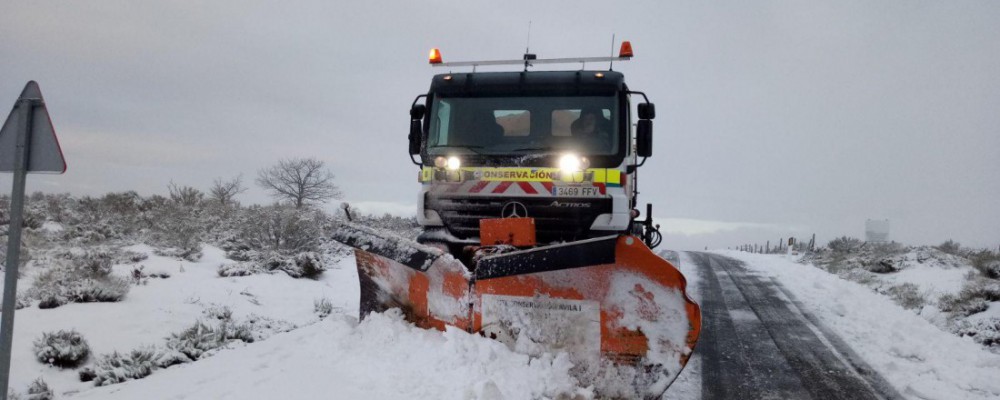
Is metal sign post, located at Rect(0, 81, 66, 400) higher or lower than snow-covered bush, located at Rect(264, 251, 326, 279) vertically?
higher

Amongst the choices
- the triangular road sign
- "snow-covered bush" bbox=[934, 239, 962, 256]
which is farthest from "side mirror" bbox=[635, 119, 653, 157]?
"snow-covered bush" bbox=[934, 239, 962, 256]

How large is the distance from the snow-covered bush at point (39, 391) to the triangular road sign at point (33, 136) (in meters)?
1.72

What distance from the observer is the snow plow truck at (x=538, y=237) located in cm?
365

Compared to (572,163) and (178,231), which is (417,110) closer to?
(572,163)

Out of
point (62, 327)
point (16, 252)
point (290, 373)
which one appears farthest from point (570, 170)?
point (62, 327)

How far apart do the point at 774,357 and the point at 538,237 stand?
281cm

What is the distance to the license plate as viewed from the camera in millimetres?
5332

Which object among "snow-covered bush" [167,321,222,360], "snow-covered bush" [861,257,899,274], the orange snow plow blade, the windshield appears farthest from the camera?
"snow-covered bush" [861,257,899,274]

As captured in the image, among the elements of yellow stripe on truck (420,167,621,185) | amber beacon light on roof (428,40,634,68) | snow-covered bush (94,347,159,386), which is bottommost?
snow-covered bush (94,347,159,386)

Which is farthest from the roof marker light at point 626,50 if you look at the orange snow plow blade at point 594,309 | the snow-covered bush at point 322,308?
the snow-covered bush at point 322,308

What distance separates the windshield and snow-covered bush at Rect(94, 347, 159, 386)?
11.2 ft

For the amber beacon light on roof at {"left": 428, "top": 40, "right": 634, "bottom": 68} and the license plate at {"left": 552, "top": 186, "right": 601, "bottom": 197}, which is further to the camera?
the amber beacon light on roof at {"left": 428, "top": 40, "right": 634, "bottom": 68}

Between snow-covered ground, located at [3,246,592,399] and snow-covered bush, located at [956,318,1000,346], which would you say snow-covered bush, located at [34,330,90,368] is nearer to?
snow-covered ground, located at [3,246,592,399]

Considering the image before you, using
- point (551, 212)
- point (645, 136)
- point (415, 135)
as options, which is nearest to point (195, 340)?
point (415, 135)
